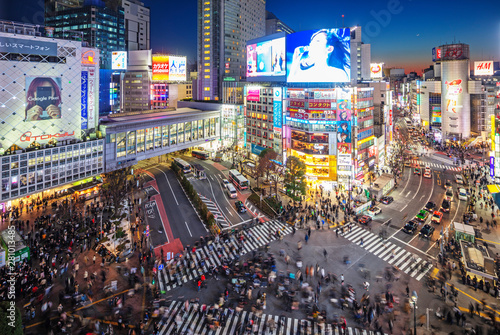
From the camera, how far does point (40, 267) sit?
24.0 m

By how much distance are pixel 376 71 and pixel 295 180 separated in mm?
71635

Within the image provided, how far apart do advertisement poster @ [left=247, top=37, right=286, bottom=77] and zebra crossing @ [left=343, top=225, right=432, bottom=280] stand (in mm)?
39328

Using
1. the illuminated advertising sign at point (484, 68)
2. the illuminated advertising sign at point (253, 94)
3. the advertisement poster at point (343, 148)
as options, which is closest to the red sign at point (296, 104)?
the advertisement poster at point (343, 148)

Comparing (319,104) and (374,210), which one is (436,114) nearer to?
(319,104)

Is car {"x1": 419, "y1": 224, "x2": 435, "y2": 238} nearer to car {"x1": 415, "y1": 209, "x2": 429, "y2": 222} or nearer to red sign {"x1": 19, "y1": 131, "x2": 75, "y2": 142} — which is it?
car {"x1": 415, "y1": 209, "x2": 429, "y2": 222}

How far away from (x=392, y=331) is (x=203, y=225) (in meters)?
22.1

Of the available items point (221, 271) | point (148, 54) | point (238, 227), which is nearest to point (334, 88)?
point (238, 227)

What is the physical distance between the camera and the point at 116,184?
3975 cm

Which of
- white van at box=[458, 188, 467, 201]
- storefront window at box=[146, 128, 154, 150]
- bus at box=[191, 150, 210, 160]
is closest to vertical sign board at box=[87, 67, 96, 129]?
storefront window at box=[146, 128, 154, 150]

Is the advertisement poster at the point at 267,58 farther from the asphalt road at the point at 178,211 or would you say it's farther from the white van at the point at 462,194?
the white van at the point at 462,194

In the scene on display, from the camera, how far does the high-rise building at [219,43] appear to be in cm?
10694

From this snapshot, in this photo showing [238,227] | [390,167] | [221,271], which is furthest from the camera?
[390,167]

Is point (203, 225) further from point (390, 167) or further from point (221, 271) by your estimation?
point (390, 167)

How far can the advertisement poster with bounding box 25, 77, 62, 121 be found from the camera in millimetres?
36062
